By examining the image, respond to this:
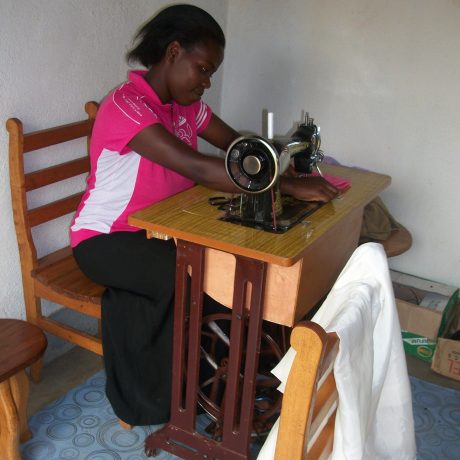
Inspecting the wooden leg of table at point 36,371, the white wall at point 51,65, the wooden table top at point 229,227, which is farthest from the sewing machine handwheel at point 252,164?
the wooden leg of table at point 36,371

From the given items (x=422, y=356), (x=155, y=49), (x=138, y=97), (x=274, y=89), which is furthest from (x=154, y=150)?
(x=422, y=356)

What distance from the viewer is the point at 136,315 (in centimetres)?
174

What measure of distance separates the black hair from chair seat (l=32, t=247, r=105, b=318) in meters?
0.74

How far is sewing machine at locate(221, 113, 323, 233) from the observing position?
4.66 ft

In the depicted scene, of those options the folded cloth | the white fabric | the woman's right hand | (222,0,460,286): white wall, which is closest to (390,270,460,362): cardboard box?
(222,0,460,286): white wall

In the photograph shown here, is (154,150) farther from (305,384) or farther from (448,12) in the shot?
(448,12)

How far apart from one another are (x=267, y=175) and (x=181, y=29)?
60cm

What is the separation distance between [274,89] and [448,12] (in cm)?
82

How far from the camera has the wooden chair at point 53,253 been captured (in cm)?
183

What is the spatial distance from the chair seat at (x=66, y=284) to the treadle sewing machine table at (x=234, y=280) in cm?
34

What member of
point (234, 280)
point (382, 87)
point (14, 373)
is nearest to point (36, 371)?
point (14, 373)

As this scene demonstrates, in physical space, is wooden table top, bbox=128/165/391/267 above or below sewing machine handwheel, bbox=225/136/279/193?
below

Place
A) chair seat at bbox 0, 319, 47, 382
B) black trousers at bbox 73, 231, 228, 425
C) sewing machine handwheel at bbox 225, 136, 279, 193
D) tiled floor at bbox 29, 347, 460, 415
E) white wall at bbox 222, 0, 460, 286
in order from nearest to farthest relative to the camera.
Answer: sewing machine handwheel at bbox 225, 136, 279, 193, chair seat at bbox 0, 319, 47, 382, black trousers at bbox 73, 231, 228, 425, tiled floor at bbox 29, 347, 460, 415, white wall at bbox 222, 0, 460, 286

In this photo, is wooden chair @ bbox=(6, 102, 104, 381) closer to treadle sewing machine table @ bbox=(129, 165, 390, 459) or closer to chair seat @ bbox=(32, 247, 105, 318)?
chair seat @ bbox=(32, 247, 105, 318)
